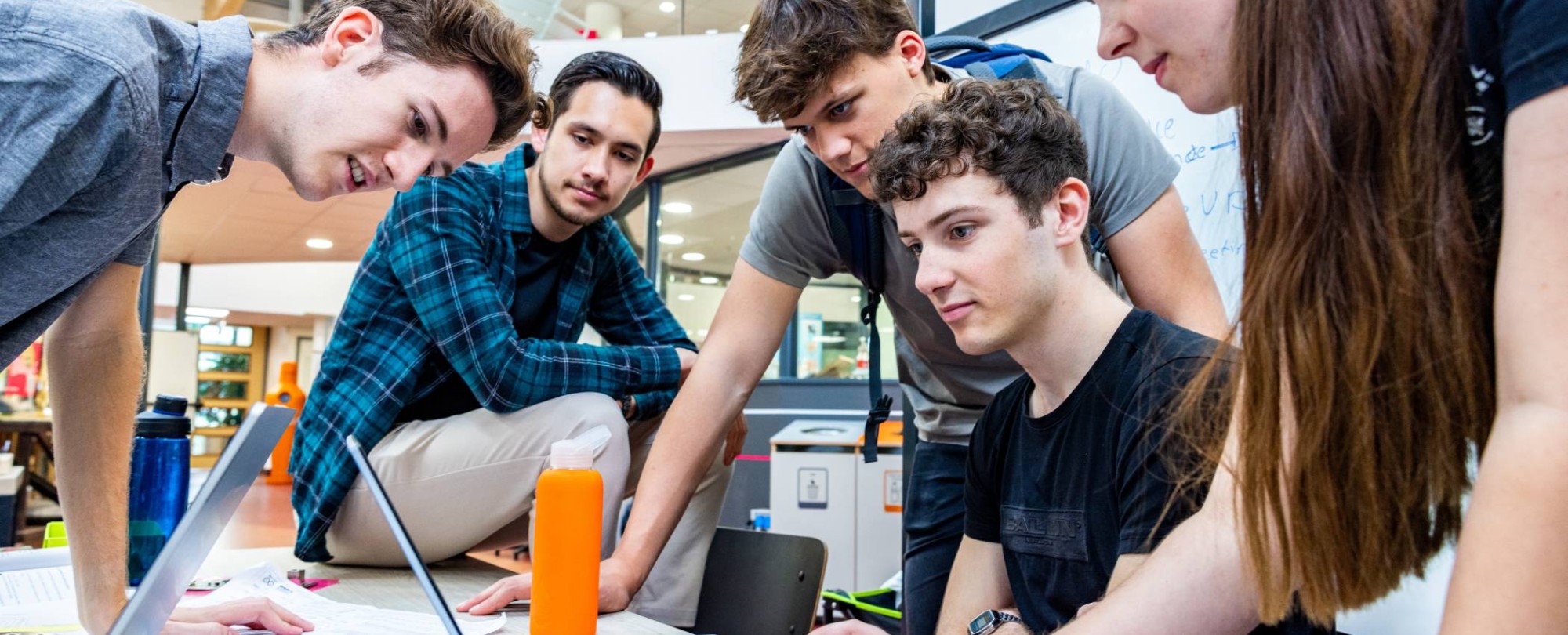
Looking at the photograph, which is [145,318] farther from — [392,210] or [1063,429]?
[1063,429]

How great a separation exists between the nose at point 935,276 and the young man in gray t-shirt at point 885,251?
0.85 feet

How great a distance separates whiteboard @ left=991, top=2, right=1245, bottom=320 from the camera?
1402mm

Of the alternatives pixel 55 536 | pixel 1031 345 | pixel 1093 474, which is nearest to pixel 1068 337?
pixel 1031 345

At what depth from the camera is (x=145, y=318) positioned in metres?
4.48

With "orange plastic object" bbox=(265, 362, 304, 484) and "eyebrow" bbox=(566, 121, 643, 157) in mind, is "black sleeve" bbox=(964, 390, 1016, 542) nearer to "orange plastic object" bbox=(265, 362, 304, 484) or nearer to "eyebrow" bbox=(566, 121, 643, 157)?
"eyebrow" bbox=(566, 121, 643, 157)

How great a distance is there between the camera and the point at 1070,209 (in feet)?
3.74

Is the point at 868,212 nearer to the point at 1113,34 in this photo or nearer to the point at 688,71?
the point at 1113,34

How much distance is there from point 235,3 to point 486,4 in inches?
204

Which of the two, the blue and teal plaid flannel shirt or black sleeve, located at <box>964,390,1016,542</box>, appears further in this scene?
the blue and teal plaid flannel shirt

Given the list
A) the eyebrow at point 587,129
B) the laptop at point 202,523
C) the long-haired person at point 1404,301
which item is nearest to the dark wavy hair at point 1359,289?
the long-haired person at point 1404,301

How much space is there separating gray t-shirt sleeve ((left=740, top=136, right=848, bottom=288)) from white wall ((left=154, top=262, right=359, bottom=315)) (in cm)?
1101

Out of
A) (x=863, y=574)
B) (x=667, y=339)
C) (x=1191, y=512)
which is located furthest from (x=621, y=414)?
(x=863, y=574)

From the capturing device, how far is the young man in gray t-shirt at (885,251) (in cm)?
128

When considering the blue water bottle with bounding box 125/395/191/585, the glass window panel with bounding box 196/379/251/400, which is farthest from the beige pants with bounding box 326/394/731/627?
the glass window panel with bounding box 196/379/251/400
